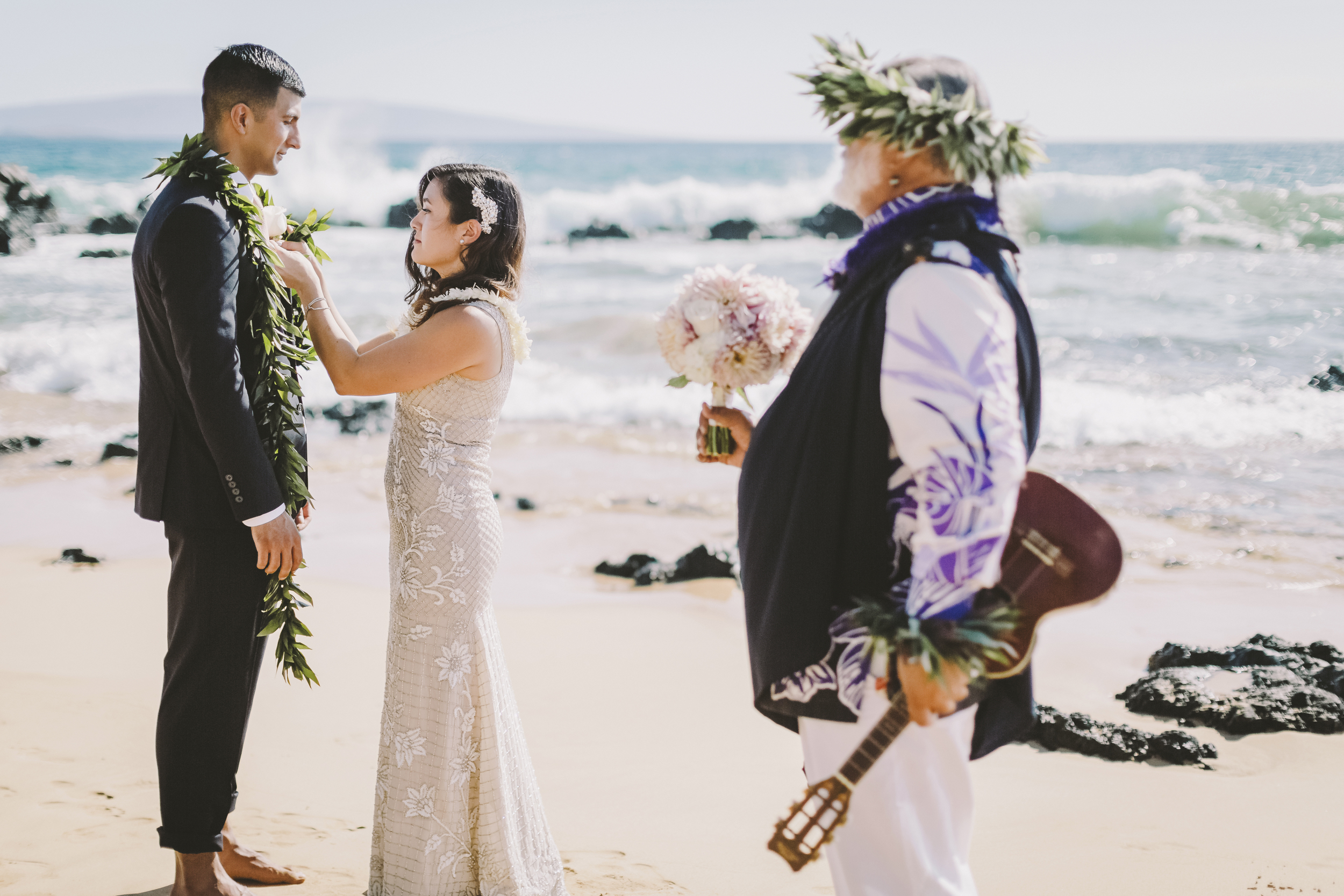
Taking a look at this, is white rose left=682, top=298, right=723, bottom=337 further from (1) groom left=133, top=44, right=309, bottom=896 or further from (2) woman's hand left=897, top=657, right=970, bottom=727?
(1) groom left=133, top=44, right=309, bottom=896

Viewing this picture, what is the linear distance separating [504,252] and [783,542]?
1.50 meters

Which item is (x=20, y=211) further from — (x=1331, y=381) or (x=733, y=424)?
(x=733, y=424)

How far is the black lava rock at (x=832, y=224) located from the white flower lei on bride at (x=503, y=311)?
30.6 m

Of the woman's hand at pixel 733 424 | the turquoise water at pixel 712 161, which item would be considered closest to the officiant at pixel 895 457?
the woman's hand at pixel 733 424

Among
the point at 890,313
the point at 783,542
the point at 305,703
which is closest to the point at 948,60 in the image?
the point at 890,313

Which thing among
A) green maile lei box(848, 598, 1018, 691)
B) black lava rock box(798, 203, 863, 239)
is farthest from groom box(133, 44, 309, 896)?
black lava rock box(798, 203, 863, 239)

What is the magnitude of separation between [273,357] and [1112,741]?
12.0ft

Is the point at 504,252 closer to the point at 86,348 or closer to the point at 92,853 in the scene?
the point at 92,853

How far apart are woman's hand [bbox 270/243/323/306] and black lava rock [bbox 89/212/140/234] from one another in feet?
106

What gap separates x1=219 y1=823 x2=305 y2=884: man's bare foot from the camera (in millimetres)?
3527

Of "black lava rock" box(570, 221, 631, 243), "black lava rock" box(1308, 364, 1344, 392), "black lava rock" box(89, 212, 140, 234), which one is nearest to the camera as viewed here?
"black lava rock" box(1308, 364, 1344, 392)

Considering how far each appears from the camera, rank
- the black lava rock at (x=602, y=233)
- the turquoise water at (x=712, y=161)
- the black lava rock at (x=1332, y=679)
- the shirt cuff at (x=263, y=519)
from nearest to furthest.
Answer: the shirt cuff at (x=263, y=519), the black lava rock at (x=1332, y=679), the black lava rock at (x=602, y=233), the turquoise water at (x=712, y=161)

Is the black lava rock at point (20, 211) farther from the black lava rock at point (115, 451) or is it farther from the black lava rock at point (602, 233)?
the black lava rock at point (115, 451)

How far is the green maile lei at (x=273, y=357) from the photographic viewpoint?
3.16m
